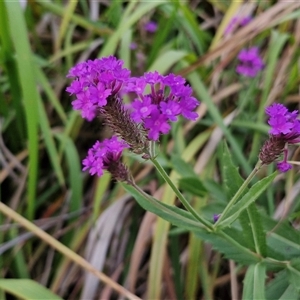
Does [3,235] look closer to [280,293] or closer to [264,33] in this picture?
[280,293]

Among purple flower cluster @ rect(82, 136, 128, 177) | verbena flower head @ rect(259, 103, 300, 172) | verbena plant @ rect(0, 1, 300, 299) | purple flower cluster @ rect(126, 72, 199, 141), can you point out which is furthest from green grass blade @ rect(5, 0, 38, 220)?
verbena flower head @ rect(259, 103, 300, 172)

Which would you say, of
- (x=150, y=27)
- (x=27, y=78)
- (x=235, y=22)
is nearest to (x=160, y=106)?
(x=27, y=78)

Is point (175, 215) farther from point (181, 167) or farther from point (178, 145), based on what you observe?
point (178, 145)

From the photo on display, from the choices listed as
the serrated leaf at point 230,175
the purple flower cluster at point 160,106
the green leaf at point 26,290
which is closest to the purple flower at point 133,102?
the purple flower cluster at point 160,106

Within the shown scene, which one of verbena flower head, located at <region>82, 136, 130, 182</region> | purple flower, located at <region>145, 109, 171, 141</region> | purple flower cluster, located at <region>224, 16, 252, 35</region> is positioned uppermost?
purple flower cluster, located at <region>224, 16, 252, 35</region>

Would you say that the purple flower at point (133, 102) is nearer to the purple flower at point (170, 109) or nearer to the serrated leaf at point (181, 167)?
the purple flower at point (170, 109)

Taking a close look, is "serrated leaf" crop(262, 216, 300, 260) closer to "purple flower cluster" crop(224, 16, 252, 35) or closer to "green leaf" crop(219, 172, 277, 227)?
"green leaf" crop(219, 172, 277, 227)

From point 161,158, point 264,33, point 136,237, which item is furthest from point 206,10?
point 136,237
